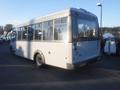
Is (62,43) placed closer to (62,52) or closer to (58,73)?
(62,52)

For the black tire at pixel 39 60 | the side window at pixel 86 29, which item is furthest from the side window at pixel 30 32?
the side window at pixel 86 29

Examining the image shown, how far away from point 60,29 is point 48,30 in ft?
4.11

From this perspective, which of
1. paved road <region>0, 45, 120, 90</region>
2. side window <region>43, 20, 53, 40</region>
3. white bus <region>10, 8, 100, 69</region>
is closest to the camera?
paved road <region>0, 45, 120, 90</region>

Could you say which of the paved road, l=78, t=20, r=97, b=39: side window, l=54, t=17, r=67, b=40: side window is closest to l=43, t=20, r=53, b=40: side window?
l=54, t=17, r=67, b=40: side window

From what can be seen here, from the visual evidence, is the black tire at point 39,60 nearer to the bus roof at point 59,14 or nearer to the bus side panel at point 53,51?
the bus side panel at point 53,51

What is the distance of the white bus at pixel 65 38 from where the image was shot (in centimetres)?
1016

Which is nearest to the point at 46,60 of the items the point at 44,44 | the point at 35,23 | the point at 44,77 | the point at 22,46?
the point at 44,44

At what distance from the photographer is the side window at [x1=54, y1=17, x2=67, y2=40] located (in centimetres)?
1044

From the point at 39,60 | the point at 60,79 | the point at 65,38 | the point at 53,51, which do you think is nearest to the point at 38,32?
the point at 39,60

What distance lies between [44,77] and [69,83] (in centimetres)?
163

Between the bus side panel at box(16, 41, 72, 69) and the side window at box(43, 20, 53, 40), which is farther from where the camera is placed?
the side window at box(43, 20, 53, 40)

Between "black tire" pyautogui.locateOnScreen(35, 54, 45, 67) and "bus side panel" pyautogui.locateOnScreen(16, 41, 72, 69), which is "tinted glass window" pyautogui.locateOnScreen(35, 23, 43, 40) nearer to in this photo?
"bus side panel" pyautogui.locateOnScreen(16, 41, 72, 69)

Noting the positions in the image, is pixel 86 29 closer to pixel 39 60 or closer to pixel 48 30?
pixel 48 30

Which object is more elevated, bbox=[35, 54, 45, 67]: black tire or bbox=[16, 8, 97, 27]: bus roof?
bbox=[16, 8, 97, 27]: bus roof
